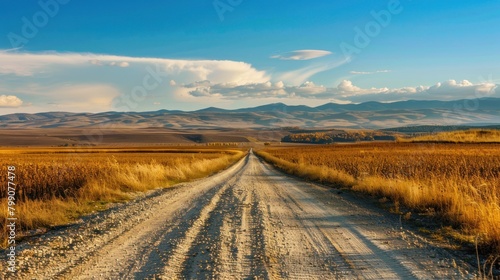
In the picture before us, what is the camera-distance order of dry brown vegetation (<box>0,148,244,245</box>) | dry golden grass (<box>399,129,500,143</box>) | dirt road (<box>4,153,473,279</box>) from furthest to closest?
dry golden grass (<box>399,129,500,143</box>) → dry brown vegetation (<box>0,148,244,245</box>) → dirt road (<box>4,153,473,279</box>)

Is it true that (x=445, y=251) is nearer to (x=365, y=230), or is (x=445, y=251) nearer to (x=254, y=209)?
(x=365, y=230)

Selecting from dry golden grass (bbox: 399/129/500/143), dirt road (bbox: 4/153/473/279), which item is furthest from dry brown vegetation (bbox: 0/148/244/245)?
dry golden grass (bbox: 399/129/500/143)

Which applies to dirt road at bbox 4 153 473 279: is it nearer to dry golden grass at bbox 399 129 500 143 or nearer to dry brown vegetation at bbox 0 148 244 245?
dry brown vegetation at bbox 0 148 244 245

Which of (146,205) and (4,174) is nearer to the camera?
(146,205)

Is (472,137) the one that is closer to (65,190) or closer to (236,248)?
(65,190)

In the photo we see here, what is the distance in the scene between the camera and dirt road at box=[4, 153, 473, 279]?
620cm

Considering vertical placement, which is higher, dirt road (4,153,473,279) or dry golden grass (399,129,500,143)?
dirt road (4,153,473,279)

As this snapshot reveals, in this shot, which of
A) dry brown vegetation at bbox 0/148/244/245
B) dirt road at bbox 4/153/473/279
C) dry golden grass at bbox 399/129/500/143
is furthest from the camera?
dry golden grass at bbox 399/129/500/143

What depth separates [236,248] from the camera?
7.64 metres

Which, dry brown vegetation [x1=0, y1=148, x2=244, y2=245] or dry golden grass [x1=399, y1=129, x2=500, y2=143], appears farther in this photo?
dry golden grass [x1=399, y1=129, x2=500, y2=143]

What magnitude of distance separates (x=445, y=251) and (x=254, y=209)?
20.6 feet

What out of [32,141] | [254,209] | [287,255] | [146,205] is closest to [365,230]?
[287,255]

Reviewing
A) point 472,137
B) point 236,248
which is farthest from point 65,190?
point 472,137

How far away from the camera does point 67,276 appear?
5.97 meters
